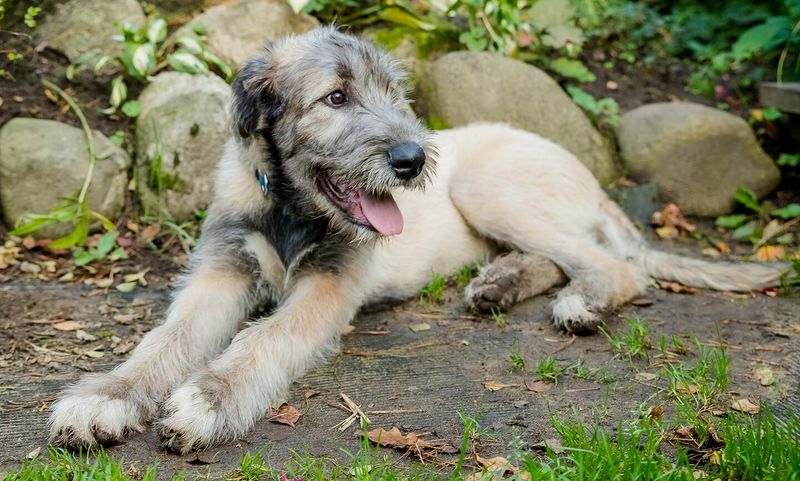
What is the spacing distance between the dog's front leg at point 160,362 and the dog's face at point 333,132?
59 centimetres

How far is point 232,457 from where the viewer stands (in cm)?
295

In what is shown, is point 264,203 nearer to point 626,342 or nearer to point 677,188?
point 626,342

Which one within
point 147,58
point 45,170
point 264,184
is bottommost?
point 45,170

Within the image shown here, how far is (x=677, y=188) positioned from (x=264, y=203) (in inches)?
171

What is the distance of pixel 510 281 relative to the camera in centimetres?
473

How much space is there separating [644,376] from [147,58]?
14.6 feet

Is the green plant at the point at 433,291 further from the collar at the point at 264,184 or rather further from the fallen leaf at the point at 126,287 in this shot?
the fallen leaf at the point at 126,287

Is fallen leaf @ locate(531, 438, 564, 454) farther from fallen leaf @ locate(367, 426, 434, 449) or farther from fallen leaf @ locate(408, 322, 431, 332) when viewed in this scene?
fallen leaf @ locate(408, 322, 431, 332)

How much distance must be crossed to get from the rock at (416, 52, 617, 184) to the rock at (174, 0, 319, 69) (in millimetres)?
1342

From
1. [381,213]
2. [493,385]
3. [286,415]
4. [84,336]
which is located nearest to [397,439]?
[286,415]

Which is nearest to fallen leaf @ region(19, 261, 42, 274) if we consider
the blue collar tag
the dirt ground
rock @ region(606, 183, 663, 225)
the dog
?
the dirt ground

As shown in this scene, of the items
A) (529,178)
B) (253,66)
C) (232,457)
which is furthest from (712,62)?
(232,457)

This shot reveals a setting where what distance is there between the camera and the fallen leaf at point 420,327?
4426 mm

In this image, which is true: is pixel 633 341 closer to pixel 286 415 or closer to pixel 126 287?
pixel 286 415
